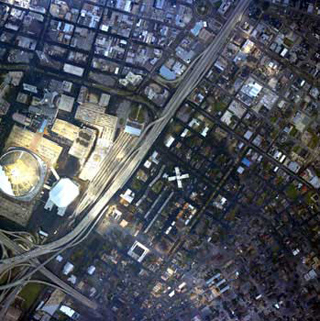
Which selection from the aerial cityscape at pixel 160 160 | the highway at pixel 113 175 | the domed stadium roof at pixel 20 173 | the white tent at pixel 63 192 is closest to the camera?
the domed stadium roof at pixel 20 173

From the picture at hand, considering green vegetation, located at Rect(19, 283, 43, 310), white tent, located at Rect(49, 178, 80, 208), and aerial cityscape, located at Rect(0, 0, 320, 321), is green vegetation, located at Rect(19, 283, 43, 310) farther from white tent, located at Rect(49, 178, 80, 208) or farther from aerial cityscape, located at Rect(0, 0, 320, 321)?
white tent, located at Rect(49, 178, 80, 208)

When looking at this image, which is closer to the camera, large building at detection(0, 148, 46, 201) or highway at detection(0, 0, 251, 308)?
large building at detection(0, 148, 46, 201)

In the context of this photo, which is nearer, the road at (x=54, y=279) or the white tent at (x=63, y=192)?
the road at (x=54, y=279)

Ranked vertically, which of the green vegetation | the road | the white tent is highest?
the white tent

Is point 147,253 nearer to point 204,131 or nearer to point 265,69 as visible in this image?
point 204,131

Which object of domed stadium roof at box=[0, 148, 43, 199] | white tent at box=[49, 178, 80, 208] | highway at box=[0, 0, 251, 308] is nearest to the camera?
domed stadium roof at box=[0, 148, 43, 199]

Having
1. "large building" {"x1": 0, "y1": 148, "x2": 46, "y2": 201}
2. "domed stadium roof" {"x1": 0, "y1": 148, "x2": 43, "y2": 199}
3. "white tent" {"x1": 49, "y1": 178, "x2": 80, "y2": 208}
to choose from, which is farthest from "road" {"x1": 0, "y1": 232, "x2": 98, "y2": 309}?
"white tent" {"x1": 49, "y1": 178, "x2": 80, "y2": 208}

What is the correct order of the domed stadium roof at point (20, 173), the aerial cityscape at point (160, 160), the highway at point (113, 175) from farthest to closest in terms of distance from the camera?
the highway at point (113, 175) < the aerial cityscape at point (160, 160) < the domed stadium roof at point (20, 173)

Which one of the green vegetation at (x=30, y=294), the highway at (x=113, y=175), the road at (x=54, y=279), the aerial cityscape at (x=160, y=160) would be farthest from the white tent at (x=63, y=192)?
the green vegetation at (x=30, y=294)

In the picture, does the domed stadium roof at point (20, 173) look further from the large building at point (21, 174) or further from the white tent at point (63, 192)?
the white tent at point (63, 192)
